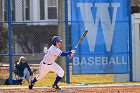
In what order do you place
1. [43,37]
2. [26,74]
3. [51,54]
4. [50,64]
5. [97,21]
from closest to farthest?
[51,54] < [50,64] < [97,21] < [26,74] < [43,37]

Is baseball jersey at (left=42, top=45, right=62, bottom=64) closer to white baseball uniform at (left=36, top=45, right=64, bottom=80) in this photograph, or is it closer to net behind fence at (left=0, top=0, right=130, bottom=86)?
white baseball uniform at (left=36, top=45, right=64, bottom=80)

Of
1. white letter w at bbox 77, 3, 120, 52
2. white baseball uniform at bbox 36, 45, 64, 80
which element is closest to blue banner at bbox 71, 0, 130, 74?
white letter w at bbox 77, 3, 120, 52

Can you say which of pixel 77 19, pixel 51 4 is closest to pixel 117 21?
pixel 77 19

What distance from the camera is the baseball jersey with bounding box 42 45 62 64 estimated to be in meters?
13.5

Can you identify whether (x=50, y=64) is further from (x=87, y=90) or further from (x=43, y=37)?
(x=43, y=37)

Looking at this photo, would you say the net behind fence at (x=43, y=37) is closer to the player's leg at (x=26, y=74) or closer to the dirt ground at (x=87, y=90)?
the player's leg at (x=26, y=74)

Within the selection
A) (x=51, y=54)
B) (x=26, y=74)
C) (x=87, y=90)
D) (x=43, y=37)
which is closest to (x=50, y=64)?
(x=51, y=54)

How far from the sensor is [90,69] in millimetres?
16594

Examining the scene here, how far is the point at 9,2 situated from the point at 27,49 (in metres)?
3.90

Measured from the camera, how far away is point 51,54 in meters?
13.7

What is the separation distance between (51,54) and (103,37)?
3.46 m

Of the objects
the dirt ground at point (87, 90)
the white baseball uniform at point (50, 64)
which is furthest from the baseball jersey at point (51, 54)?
the dirt ground at point (87, 90)

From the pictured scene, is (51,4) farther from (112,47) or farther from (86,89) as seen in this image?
(86,89)

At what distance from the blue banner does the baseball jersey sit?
9.14 feet
